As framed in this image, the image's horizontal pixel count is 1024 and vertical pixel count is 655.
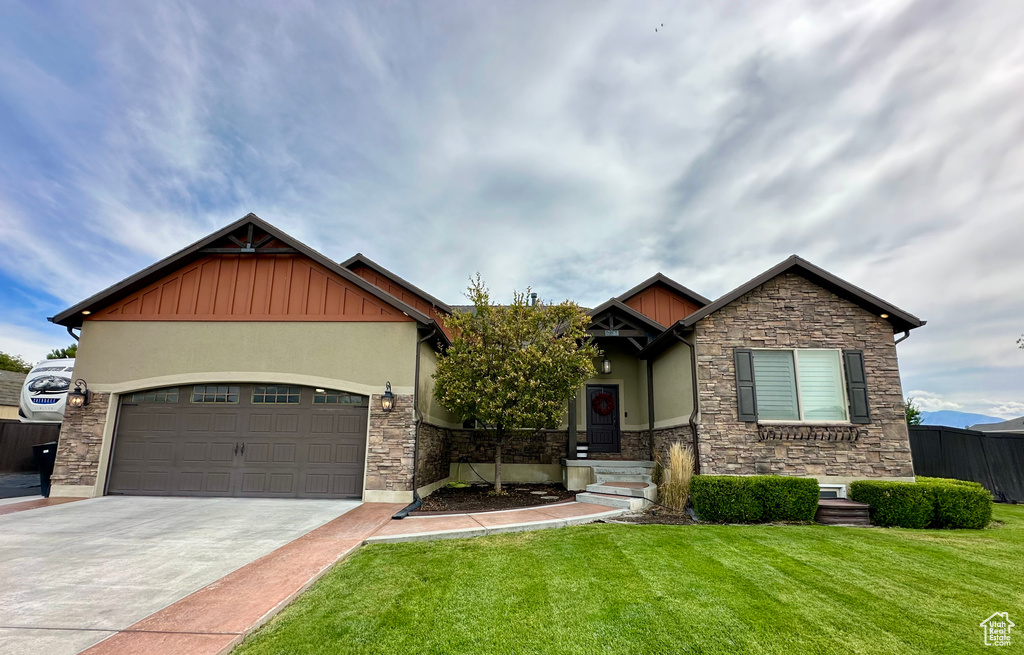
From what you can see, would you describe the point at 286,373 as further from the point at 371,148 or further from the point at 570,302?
the point at 371,148

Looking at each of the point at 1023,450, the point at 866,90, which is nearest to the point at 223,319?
the point at 866,90

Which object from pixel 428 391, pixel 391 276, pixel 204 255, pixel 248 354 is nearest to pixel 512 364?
pixel 428 391

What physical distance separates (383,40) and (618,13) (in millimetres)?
5869

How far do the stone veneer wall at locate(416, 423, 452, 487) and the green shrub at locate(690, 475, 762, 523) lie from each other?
5624mm

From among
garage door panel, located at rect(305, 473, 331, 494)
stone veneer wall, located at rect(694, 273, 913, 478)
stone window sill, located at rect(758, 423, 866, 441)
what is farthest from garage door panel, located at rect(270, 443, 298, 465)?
stone window sill, located at rect(758, 423, 866, 441)

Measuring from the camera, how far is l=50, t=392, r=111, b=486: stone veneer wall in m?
9.98

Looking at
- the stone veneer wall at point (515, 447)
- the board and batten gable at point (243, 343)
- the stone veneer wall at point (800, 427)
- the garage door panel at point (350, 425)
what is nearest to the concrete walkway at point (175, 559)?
the garage door panel at point (350, 425)

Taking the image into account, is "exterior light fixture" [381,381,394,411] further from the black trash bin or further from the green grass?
the black trash bin

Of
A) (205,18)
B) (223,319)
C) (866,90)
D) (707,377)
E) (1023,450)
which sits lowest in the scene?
(1023,450)

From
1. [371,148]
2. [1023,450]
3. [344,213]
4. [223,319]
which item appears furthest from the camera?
[344,213]

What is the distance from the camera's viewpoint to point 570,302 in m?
10.7

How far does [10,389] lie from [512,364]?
2804 centimetres

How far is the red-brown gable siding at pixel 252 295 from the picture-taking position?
10.4m

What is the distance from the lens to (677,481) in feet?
28.4
